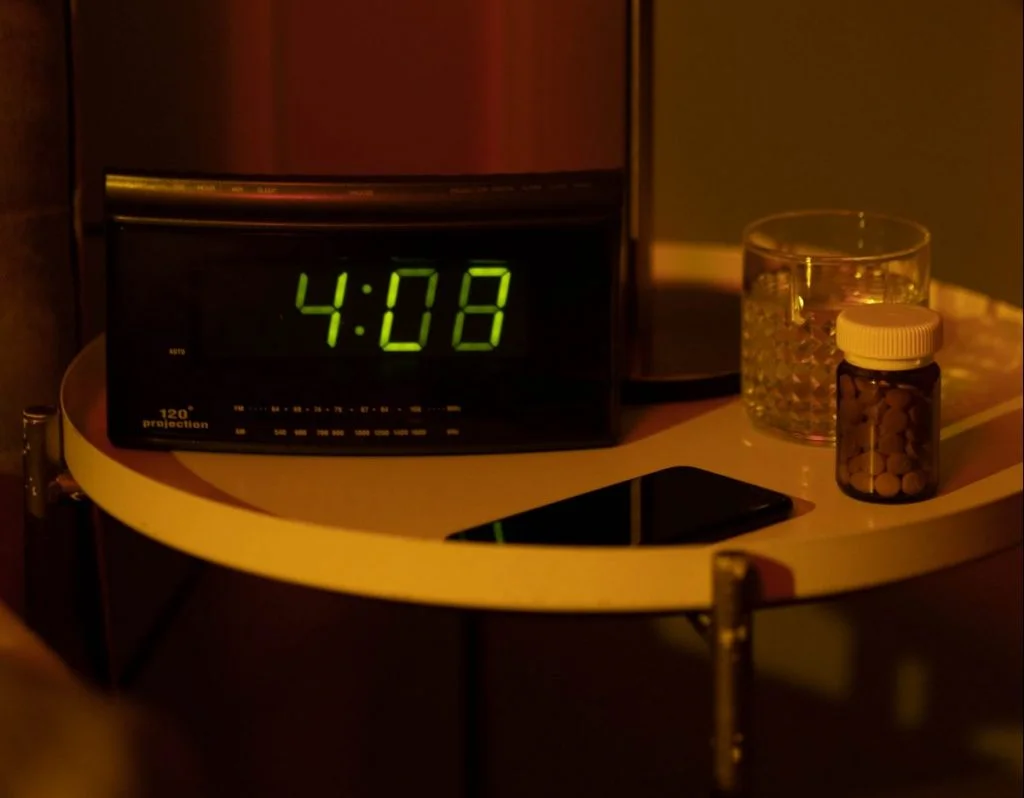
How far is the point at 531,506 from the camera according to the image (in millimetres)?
722

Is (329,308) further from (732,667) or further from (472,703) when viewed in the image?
(472,703)

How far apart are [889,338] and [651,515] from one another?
0.45 ft

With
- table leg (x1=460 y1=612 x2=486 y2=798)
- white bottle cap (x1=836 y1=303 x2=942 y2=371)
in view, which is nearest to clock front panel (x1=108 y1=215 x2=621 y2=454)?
white bottle cap (x1=836 y1=303 x2=942 y2=371)

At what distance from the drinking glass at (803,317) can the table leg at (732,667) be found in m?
0.19

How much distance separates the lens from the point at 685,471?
0.76 metres

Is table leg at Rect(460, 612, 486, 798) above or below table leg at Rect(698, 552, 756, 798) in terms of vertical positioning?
below

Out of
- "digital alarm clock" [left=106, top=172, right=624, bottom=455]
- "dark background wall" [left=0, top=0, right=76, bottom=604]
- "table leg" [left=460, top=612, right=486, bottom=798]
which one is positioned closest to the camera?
"digital alarm clock" [left=106, top=172, right=624, bottom=455]

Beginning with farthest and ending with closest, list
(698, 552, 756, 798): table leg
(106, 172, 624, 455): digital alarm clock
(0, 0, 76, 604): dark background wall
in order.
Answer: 1. (0, 0, 76, 604): dark background wall
2. (106, 172, 624, 455): digital alarm clock
3. (698, 552, 756, 798): table leg

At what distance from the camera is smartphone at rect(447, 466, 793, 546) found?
0.67 meters

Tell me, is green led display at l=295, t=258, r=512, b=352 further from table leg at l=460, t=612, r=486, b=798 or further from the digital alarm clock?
table leg at l=460, t=612, r=486, b=798

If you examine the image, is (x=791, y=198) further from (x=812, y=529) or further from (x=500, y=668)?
(x=812, y=529)

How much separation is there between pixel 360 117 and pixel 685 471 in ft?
1.44

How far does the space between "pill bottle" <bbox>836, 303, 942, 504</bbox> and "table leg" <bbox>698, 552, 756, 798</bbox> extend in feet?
0.38

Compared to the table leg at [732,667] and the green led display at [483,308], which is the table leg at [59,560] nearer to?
the green led display at [483,308]
